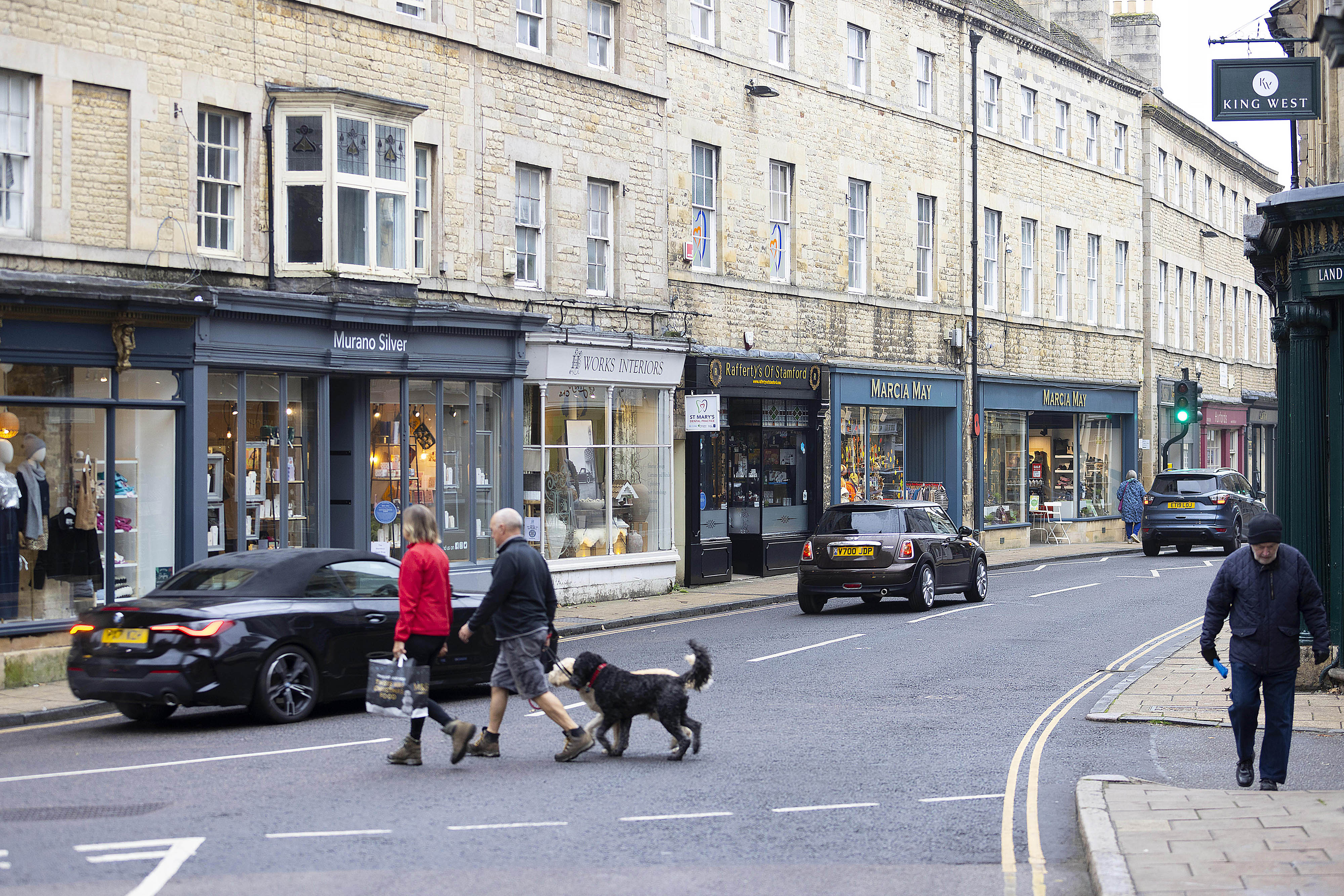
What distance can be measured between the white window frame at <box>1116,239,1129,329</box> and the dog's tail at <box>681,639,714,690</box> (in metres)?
33.7

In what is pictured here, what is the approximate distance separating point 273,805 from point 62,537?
815 centimetres

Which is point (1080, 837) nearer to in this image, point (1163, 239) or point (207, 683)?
point (207, 683)

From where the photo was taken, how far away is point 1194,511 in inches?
1254

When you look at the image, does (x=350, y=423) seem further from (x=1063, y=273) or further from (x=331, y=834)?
(x=1063, y=273)

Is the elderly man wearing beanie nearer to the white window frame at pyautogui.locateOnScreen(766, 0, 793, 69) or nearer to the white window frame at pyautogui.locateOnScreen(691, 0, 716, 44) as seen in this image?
the white window frame at pyautogui.locateOnScreen(691, 0, 716, 44)

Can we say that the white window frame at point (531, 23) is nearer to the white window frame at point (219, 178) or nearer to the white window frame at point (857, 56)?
the white window frame at point (219, 178)

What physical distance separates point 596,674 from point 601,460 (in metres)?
13.4

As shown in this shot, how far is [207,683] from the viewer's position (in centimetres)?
1115

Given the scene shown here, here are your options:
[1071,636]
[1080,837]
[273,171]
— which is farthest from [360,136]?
[1080,837]

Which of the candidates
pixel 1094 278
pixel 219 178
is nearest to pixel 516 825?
pixel 219 178

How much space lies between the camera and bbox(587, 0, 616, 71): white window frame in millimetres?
23250

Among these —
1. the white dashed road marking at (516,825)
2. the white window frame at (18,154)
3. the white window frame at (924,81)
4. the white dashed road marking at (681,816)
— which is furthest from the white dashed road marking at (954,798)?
the white window frame at (924,81)

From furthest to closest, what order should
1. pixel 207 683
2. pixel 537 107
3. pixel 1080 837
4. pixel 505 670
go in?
pixel 537 107
pixel 207 683
pixel 505 670
pixel 1080 837

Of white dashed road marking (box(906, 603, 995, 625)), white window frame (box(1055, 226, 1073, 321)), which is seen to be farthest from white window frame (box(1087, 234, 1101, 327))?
white dashed road marking (box(906, 603, 995, 625))
